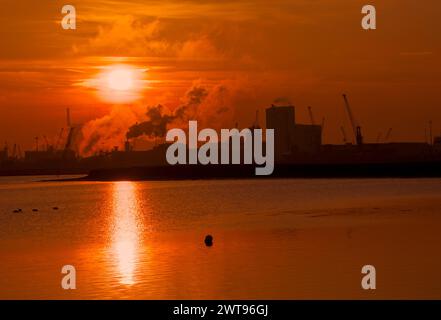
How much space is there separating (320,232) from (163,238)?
10848 mm

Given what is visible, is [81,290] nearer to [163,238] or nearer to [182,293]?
[182,293]

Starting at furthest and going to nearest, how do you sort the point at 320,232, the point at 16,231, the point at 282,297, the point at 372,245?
the point at 16,231 < the point at 320,232 < the point at 372,245 < the point at 282,297

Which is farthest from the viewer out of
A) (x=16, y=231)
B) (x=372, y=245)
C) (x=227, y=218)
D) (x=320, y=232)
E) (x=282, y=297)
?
(x=227, y=218)

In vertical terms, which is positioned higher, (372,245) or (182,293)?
(372,245)

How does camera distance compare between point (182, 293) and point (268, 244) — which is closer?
point (182, 293)

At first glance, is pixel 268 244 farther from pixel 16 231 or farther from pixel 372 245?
pixel 16 231

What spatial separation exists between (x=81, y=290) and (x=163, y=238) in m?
24.5

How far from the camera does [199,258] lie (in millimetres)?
41281

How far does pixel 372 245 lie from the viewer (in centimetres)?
4425
